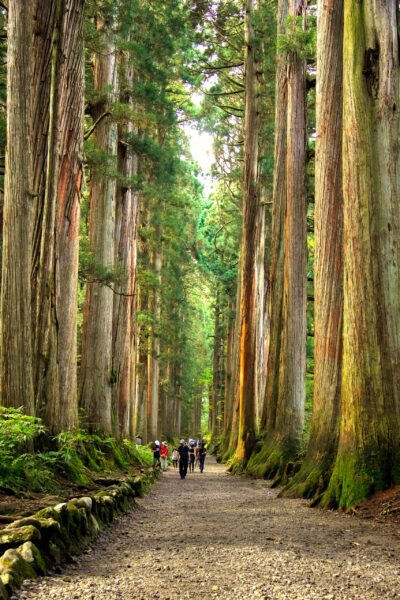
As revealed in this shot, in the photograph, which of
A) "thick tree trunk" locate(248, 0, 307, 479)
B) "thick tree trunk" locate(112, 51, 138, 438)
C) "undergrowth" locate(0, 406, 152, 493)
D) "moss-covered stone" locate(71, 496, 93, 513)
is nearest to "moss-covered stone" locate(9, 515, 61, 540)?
"moss-covered stone" locate(71, 496, 93, 513)

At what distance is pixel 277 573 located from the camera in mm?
4621

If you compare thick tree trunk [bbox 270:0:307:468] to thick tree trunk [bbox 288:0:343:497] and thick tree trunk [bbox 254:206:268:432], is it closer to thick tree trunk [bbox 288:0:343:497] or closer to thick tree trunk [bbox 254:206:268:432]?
thick tree trunk [bbox 288:0:343:497]

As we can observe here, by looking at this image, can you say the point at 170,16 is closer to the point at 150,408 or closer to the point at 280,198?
the point at 280,198

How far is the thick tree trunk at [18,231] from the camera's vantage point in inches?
313

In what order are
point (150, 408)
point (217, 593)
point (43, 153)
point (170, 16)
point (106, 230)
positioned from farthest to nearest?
point (150, 408), point (170, 16), point (106, 230), point (43, 153), point (217, 593)

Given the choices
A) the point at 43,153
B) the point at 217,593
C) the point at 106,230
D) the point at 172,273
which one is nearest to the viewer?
the point at 217,593

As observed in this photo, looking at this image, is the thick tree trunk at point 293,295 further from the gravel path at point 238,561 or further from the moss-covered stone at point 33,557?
the moss-covered stone at point 33,557

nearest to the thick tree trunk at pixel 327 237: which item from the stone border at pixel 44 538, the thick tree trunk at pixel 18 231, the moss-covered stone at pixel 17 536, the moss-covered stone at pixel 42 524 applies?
the stone border at pixel 44 538

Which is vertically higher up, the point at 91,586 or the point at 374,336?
the point at 374,336

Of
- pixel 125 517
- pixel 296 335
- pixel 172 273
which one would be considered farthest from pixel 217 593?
pixel 172 273

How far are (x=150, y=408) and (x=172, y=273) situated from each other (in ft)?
24.5

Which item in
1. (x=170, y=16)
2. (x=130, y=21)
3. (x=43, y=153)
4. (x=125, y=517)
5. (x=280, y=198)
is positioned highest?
(x=170, y=16)

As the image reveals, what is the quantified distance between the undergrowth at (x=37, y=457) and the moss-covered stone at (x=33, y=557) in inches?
99.9

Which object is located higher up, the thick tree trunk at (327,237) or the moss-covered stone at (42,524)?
the thick tree trunk at (327,237)
